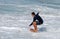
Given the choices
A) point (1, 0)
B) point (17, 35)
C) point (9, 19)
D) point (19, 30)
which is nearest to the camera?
point (17, 35)

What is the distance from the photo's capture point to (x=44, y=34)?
10312 mm

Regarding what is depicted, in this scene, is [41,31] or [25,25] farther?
[25,25]

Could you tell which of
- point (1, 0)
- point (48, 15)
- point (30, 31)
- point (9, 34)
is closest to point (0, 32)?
point (9, 34)

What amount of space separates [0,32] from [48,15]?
4.90 m

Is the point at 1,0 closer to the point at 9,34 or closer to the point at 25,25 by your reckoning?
the point at 25,25

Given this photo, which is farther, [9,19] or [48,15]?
[48,15]

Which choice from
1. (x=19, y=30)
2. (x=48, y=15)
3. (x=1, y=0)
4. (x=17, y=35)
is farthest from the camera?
(x=1, y=0)

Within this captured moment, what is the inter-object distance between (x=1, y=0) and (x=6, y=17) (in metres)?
7.84

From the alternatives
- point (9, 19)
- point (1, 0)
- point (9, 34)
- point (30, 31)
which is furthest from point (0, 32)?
point (1, 0)

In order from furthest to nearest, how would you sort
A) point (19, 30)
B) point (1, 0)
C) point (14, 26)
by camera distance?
point (1, 0)
point (14, 26)
point (19, 30)

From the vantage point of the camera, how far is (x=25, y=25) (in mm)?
11953

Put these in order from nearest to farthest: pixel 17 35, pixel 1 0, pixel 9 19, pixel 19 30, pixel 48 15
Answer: pixel 17 35, pixel 19 30, pixel 9 19, pixel 48 15, pixel 1 0

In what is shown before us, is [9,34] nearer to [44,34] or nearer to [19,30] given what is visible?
[19,30]

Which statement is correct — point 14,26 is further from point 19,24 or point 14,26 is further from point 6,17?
point 6,17
